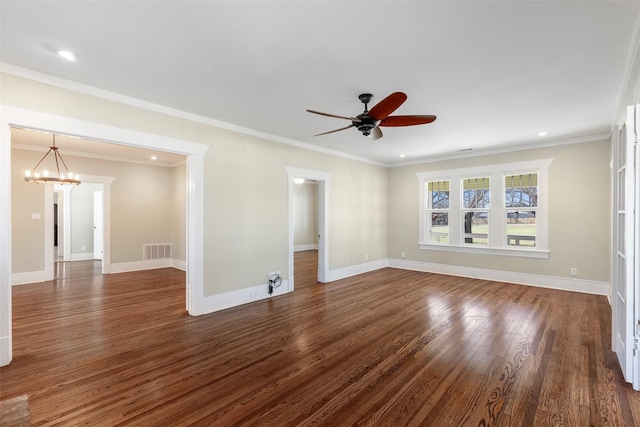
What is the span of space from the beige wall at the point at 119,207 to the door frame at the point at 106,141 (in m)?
Answer: 3.64

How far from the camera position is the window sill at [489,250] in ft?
18.6

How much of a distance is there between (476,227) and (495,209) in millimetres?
588

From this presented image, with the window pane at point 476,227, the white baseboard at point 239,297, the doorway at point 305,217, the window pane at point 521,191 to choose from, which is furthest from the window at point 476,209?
the doorway at point 305,217

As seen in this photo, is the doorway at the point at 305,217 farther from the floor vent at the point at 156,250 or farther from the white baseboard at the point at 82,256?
the white baseboard at the point at 82,256

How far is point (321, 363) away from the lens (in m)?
2.76

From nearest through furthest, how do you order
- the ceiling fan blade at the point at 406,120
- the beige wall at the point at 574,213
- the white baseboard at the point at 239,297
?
the ceiling fan blade at the point at 406,120 → the white baseboard at the point at 239,297 → the beige wall at the point at 574,213

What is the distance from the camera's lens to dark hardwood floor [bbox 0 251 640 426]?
2074 mm

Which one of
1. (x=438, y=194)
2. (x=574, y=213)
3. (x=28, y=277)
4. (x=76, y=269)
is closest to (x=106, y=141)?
(x=28, y=277)

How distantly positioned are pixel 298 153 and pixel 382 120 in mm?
2622

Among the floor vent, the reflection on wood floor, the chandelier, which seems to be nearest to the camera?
the chandelier

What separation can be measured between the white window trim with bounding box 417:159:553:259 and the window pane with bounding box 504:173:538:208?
0.09 m

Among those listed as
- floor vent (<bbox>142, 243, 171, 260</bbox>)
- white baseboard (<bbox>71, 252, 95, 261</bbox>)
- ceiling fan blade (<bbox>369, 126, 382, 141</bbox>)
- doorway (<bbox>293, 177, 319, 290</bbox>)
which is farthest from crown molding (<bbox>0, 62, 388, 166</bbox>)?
white baseboard (<bbox>71, 252, 95, 261</bbox>)

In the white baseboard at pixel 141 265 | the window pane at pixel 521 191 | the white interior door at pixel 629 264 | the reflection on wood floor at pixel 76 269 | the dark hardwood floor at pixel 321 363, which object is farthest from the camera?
the white baseboard at pixel 141 265

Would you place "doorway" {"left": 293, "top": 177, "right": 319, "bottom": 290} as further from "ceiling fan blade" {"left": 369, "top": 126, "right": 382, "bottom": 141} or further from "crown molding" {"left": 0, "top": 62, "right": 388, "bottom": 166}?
"ceiling fan blade" {"left": 369, "top": 126, "right": 382, "bottom": 141}
